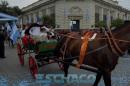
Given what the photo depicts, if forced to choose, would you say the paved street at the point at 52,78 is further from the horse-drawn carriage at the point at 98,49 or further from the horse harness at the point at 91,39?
the horse harness at the point at 91,39

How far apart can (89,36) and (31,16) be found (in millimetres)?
98532

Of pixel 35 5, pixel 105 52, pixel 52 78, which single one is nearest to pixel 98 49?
pixel 105 52

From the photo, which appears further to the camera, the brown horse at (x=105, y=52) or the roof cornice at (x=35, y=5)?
the roof cornice at (x=35, y=5)

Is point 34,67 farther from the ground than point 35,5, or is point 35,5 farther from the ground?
point 35,5

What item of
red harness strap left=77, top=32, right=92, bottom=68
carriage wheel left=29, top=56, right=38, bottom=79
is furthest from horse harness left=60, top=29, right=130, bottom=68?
carriage wheel left=29, top=56, right=38, bottom=79

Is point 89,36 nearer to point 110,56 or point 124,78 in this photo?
point 110,56

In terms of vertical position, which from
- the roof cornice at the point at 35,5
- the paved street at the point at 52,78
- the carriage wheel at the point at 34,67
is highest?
the roof cornice at the point at 35,5

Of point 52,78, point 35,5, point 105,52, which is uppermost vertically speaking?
point 35,5

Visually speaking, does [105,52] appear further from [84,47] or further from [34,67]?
[34,67]

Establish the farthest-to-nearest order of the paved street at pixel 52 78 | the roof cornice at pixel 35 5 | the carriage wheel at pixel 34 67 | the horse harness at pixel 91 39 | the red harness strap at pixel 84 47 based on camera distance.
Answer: the roof cornice at pixel 35 5, the carriage wheel at pixel 34 67, the paved street at pixel 52 78, the red harness strap at pixel 84 47, the horse harness at pixel 91 39

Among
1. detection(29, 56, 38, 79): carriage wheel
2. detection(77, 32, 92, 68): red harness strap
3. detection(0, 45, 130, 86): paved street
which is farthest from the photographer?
detection(29, 56, 38, 79): carriage wheel

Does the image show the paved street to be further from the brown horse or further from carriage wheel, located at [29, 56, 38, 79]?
the brown horse

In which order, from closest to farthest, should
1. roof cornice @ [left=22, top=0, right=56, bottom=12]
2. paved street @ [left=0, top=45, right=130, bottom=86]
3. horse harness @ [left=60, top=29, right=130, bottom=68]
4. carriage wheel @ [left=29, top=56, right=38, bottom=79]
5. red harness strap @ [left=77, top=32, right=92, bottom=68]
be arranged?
horse harness @ [left=60, top=29, right=130, bottom=68], red harness strap @ [left=77, top=32, right=92, bottom=68], paved street @ [left=0, top=45, right=130, bottom=86], carriage wheel @ [left=29, top=56, right=38, bottom=79], roof cornice @ [left=22, top=0, right=56, bottom=12]

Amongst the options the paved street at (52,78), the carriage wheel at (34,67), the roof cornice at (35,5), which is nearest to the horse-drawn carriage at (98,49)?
the paved street at (52,78)
